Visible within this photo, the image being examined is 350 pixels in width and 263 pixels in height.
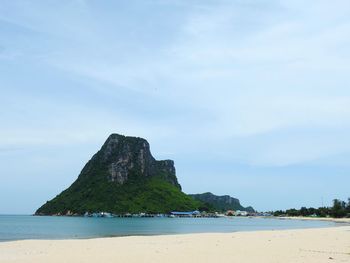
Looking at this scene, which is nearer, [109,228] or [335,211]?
[109,228]

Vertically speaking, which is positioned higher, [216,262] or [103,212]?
[103,212]

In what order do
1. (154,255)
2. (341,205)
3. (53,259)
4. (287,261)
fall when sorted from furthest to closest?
1. (341,205)
2. (154,255)
3. (53,259)
4. (287,261)

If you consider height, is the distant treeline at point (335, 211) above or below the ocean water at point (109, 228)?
above

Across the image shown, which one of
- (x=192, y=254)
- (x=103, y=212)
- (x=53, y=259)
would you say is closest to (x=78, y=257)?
(x=53, y=259)

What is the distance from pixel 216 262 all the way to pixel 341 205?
15534 cm

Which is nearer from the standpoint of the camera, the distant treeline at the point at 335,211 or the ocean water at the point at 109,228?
the ocean water at the point at 109,228

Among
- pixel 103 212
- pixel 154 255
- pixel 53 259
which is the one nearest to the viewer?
pixel 53 259

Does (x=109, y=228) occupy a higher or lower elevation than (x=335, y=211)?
lower

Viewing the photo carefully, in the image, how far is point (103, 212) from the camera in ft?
636

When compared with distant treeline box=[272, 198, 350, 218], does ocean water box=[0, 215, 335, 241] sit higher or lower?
lower

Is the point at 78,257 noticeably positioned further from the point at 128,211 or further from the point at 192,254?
the point at 128,211

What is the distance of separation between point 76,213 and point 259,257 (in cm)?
18734

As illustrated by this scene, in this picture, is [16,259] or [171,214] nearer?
[16,259]

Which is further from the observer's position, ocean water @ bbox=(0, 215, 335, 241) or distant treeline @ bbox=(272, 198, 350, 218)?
distant treeline @ bbox=(272, 198, 350, 218)
